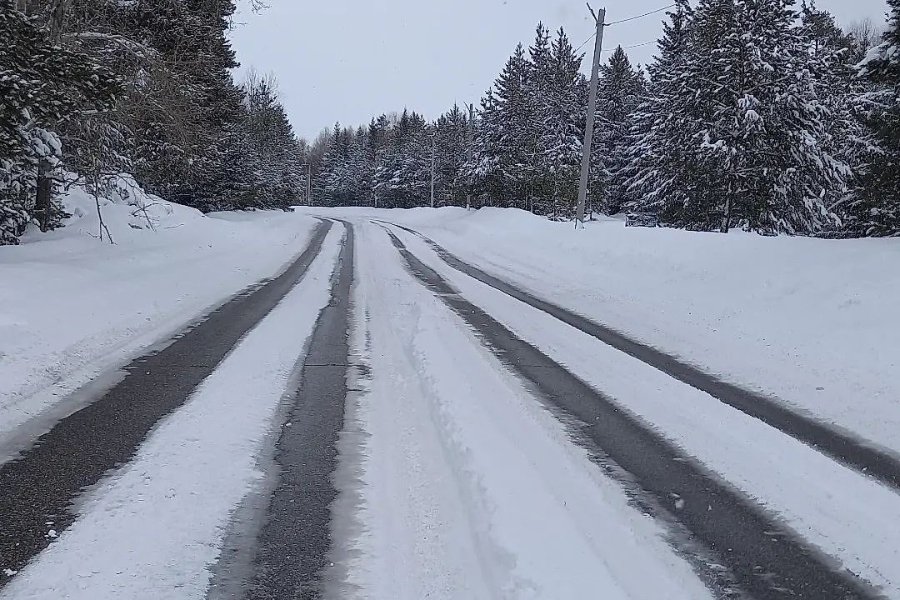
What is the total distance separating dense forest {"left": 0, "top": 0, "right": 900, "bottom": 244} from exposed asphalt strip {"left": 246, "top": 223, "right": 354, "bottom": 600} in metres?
6.17

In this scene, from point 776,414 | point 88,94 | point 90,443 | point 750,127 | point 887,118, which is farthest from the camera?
point 750,127

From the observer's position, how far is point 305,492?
3.28m

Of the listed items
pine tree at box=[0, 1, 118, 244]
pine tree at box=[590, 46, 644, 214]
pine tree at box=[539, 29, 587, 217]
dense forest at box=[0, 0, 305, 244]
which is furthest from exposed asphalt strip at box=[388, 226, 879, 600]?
pine tree at box=[590, 46, 644, 214]

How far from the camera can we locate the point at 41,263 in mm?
9688

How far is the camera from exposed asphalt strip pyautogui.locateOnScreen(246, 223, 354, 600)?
2.49m

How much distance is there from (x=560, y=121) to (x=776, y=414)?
1545 inches

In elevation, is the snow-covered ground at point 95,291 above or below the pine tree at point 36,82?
below

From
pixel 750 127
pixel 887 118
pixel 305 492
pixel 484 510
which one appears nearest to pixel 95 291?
pixel 305 492

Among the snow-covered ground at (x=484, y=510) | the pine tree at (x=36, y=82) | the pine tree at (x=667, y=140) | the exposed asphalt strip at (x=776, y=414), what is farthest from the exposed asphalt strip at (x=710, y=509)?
the pine tree at (x=667, y=140)

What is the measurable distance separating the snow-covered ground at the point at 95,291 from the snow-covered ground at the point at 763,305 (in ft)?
19.0

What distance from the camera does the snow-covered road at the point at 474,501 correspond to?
8.18ft

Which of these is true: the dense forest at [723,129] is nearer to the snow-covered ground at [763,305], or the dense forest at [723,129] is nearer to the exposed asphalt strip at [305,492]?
the snow-covered ground at [763,305]

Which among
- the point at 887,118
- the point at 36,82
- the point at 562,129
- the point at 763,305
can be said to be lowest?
the point at 763,305

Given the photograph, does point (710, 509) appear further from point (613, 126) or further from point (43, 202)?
point (613, 126)
